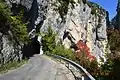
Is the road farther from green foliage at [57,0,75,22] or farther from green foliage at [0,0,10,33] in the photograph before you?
green foliage at [57,0,75,22]

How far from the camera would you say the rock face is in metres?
63.3

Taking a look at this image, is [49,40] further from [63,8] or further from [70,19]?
[70,19]

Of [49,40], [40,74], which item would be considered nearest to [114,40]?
[49,40]

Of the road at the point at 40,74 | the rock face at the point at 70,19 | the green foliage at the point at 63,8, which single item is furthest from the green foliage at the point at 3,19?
the green foliage at the point at 63,8

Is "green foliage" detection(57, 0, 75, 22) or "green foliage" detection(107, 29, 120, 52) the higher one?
"green foliage" detection(57, 0, 75, 22)

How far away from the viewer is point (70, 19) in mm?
77375

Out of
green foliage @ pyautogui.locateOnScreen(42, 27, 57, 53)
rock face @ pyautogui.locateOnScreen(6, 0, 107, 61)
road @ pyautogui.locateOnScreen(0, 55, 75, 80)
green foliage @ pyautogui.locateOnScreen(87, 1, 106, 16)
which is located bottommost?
road @ pyautogui.locateOnScreen(0, 55, 75, 80)

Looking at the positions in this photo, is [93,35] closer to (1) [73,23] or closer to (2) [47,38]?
(1) [73,23]

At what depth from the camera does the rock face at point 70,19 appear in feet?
208

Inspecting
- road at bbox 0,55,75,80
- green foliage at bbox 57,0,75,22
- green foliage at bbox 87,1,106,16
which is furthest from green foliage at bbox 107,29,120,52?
road at bbox 0,55,75,80

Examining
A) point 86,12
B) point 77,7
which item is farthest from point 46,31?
point 86,12

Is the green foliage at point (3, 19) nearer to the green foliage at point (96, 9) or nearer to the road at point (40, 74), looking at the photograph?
the road at point (40, 74)

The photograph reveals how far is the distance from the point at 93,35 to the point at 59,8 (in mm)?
23346

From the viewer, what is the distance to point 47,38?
229 ft
